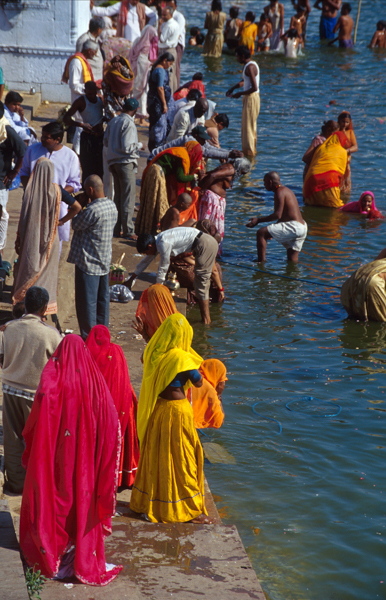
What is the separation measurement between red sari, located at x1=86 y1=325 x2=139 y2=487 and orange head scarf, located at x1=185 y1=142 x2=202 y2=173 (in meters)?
4.81

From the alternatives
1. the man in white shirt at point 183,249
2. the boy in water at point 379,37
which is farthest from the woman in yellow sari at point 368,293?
the boy in water at point 379,37

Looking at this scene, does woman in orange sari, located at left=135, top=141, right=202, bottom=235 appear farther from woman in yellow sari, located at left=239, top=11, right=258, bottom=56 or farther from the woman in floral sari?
woman in yellow sari, located at left=239, top=11, right=258, bottom=56

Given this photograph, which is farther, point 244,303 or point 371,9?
point 371,9

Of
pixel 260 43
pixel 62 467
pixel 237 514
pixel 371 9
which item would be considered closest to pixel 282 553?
pixel 237 514

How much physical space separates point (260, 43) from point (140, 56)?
13.7 metres

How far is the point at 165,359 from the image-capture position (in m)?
4.43

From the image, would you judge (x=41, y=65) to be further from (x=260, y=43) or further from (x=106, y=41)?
(x=260, y=43)

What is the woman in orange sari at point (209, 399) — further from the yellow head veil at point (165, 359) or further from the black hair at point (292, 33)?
the black hair at point (292, 33)

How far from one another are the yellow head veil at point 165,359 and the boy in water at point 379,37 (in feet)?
79.6

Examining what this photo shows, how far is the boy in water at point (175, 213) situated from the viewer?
7938 millimetres

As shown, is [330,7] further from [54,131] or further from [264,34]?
[54,131]

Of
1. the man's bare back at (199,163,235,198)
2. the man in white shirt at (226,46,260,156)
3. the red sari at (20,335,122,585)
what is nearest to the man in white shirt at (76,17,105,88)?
the man's bare back at (199,163,235,198)

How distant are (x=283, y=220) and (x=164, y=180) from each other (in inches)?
66.3

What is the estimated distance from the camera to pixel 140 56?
507 inches
